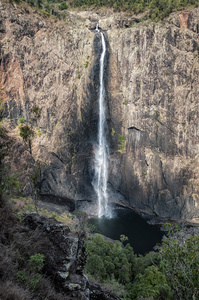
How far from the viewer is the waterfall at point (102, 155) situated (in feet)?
131

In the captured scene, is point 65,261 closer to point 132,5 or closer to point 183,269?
point 183,269

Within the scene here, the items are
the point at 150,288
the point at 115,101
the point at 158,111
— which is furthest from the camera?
the point at 115,101

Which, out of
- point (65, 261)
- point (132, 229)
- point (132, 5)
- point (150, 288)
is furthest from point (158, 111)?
point (65, 261)

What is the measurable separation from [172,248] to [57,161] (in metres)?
30.9

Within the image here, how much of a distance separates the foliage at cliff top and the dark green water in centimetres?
3527

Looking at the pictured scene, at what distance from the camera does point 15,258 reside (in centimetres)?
642

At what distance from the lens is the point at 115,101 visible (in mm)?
39625

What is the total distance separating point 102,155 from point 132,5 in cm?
3117

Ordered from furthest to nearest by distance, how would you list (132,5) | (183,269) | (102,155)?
(132,5), (102,155), (183,269)

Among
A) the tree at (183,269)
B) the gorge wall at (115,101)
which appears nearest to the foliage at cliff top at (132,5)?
the gorge wall at (115,101)

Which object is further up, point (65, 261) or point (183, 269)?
point (183, 269)

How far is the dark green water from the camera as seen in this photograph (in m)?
30.2

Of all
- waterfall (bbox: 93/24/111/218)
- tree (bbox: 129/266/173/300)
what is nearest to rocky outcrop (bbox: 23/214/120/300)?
tree (bbox: 129/266/173/300)

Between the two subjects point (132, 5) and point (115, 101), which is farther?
point (132, 5)
